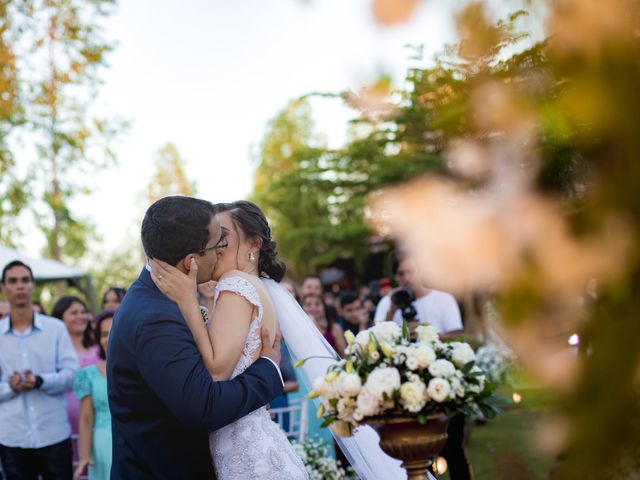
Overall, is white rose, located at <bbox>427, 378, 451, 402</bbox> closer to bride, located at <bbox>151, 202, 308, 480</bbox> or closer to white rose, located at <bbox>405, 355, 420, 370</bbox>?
white rose, located at <bbox>405, 355, 420, 370</bbox>

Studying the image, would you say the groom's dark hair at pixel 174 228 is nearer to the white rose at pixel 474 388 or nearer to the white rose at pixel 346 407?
the white rose at pixel 346 407

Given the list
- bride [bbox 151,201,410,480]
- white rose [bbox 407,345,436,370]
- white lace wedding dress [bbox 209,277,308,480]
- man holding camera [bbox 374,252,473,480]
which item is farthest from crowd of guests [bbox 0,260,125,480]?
white rose [bbox 407,345,436,370]

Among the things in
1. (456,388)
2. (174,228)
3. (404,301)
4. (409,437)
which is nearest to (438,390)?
(456,388)

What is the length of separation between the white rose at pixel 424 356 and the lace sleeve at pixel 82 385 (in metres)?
3.61

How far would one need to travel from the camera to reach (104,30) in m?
17.1

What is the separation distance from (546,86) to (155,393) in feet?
7.73

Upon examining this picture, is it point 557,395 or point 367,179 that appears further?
point 367,179

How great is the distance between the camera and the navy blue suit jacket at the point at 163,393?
9.09ft

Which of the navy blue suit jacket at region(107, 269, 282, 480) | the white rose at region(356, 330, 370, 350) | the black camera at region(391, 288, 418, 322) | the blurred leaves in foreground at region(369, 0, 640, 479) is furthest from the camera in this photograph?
the black camera at region(391, 288, 418, 322)

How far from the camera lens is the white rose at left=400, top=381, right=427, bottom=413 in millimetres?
2954

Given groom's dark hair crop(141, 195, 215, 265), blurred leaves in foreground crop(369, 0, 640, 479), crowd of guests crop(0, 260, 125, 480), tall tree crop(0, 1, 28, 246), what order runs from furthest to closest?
tall tree crop(0, 1, 28, 246), crowd of guests crop(0, 260, 125, 480), groom's dark hair crop(141, 195, 215, 265), blurred leaves in foreground crop(369, 0, 640, 479)

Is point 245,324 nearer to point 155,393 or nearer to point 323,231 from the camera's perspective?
point 155,393

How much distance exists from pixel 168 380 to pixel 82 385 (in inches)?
140

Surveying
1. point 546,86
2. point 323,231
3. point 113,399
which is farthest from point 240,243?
point 323,231
